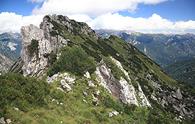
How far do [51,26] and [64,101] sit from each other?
75.5 metres

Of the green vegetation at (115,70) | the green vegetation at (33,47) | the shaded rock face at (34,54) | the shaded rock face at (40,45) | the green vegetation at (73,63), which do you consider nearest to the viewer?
the green vegetation at (73,63)

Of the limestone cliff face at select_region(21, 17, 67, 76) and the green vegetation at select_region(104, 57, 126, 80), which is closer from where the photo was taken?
the green vegetation at select_region(104, 57, 126, 80)

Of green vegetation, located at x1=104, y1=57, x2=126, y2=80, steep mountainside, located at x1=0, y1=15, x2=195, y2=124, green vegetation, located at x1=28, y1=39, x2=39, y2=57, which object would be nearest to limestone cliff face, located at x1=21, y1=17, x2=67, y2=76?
steep mountainside, located at x1=0, y1=15, x2=195, y2=124

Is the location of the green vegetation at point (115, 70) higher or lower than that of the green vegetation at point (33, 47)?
lower

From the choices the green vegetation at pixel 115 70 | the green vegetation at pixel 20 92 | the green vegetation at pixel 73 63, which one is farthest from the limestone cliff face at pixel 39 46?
the green vegetation at pixel 20 92

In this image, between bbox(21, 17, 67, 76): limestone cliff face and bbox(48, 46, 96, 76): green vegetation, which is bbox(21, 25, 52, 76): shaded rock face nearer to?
bbox(21, 17, 67, 76): limestone cliff face

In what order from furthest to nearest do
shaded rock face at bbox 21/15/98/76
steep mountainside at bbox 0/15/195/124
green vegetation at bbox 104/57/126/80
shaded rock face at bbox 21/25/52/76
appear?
shaded rock face at bbox 21/15/98/76
shaded rock face at bbox 21/25/52/76
green vegetation at bbox 104/57/126/80
steep mountainside at bbox 0/15/195/124

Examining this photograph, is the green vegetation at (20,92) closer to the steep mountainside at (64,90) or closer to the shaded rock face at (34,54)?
the steep mountainside at (64,90)

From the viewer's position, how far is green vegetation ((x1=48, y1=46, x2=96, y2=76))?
9794 centimetres

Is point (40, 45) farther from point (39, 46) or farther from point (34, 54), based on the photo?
point (34, 54)

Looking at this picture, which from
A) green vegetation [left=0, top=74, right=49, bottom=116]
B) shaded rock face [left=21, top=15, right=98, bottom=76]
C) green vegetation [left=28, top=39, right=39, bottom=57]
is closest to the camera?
green vegetation [left=0, top=74, right=49, bottom=116]

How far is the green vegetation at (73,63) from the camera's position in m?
97.9

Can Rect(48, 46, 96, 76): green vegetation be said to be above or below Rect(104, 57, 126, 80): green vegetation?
above

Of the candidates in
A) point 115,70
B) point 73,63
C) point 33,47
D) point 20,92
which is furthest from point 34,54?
point 20,92
